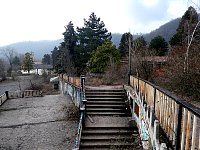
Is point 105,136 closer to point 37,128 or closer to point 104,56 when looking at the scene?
point 37,128

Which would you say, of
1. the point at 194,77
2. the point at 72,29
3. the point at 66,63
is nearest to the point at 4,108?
the point at 194,77

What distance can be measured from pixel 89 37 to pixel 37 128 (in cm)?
3031

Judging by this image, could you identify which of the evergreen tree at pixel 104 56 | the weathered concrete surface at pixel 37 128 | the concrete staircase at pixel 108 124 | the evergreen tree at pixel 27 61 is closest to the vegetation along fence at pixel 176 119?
the concrete staircase at pixel 108 124

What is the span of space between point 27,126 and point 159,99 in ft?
34.7

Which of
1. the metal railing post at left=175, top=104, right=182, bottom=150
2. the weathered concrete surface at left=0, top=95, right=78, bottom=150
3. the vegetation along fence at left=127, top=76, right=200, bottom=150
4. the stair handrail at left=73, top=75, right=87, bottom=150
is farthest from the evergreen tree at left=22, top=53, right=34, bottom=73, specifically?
the metal railing post at left=175, top=104, right=182, bottom=150

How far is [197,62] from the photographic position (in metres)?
13.8

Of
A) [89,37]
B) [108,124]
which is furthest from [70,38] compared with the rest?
[108,124]

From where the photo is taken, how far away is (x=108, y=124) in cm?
1233

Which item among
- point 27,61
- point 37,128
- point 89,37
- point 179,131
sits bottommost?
point 37,128

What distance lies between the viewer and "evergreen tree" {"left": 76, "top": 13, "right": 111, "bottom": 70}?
42469 mm

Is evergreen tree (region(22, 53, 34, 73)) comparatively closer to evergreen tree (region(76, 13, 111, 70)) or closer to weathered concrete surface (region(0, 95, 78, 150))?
evergreen tree (region(76, 13, 111, 70))

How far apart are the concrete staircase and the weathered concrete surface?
4.33 ft

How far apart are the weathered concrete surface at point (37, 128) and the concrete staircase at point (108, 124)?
→ 1.32m

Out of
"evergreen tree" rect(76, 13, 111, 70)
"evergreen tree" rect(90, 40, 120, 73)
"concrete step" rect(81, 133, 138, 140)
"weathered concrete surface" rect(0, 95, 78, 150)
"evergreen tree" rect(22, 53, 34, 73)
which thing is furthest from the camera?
"evergreen tree" rect(22, 53, 34, 73)
